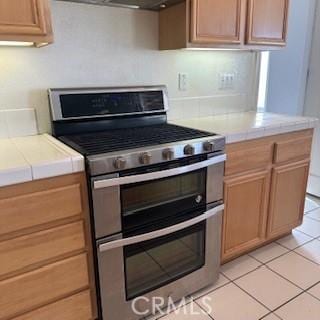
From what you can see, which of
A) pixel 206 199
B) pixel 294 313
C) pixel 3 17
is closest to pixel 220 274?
pixel 294 313

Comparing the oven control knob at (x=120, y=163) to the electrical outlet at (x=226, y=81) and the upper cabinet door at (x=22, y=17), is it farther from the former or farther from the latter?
the electrical outlet at (x=226, y=81)

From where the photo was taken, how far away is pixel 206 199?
5.44 ft

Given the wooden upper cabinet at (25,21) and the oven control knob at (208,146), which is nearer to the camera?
the wooden upper cabinet at (25,21)

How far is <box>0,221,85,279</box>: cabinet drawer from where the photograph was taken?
1195mm

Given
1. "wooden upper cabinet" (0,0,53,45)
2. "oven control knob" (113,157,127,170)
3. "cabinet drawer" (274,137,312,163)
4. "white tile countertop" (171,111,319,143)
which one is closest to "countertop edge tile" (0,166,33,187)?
"oven control knob" (113,157,127,170)

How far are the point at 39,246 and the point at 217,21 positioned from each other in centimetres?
154

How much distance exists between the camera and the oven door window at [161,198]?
1404mm

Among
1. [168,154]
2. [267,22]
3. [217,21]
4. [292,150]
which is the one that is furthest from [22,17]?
[292,150]

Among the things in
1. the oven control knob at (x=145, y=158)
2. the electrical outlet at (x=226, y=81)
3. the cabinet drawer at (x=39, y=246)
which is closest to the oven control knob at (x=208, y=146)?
the oven control knob at (x=145, y=158)

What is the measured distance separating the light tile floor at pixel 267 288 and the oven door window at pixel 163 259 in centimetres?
21

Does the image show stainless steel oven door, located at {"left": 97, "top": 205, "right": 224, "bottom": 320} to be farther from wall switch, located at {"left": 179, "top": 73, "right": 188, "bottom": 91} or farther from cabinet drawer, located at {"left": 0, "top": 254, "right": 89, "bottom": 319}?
wall switch, located at {"left": 179, "top": 73, "right": 188, "bottom": 91}

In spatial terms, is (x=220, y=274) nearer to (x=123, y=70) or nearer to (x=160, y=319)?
(x=160, y=319)

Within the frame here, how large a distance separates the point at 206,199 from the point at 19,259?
0.95 metres

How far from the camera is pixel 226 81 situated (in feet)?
7.74
